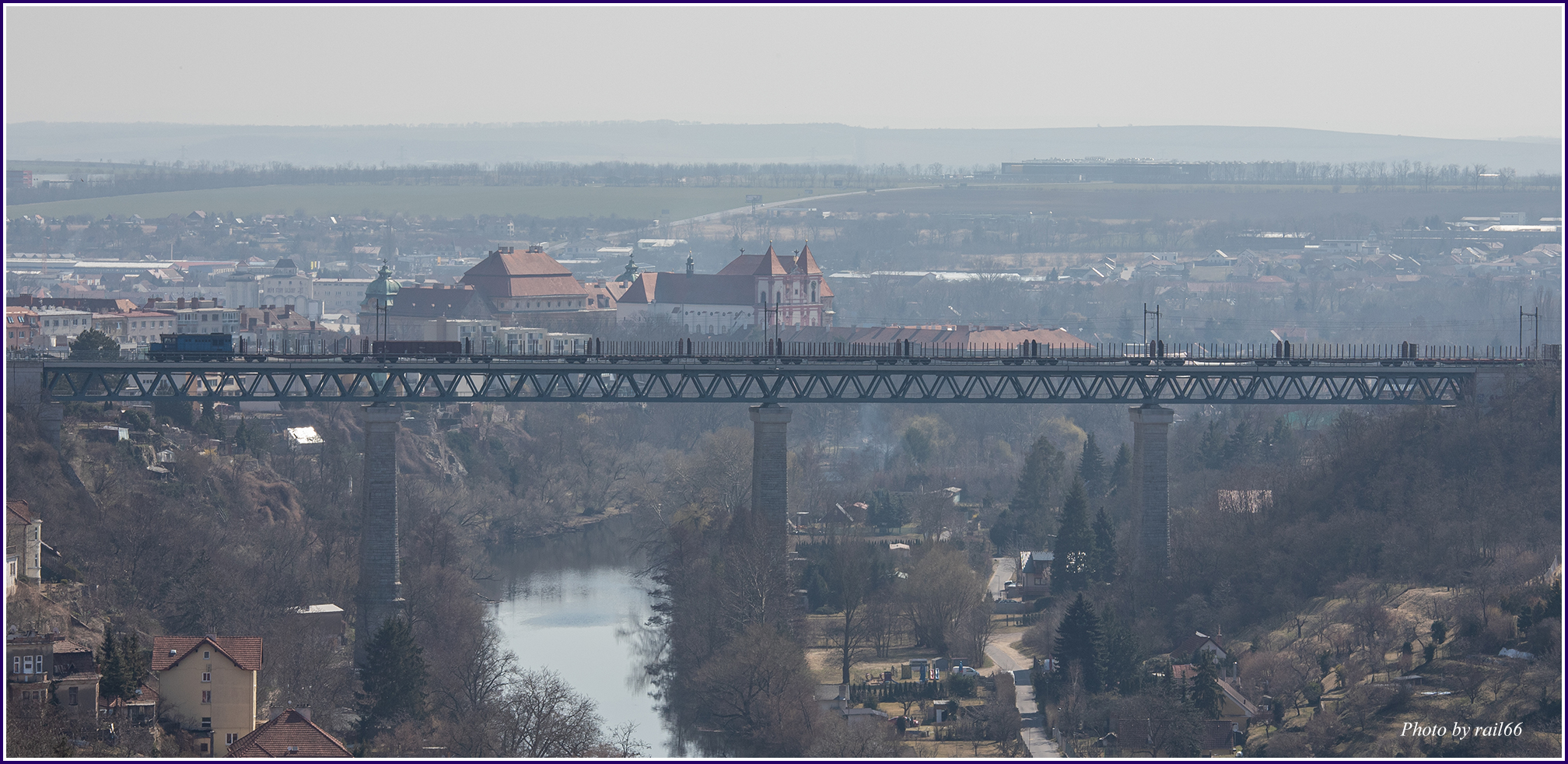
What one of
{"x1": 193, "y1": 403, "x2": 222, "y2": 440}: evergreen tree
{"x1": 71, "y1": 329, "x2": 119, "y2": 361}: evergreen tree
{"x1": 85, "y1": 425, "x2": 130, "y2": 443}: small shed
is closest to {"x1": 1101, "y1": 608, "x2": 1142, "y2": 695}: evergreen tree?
{"x1": 85, "y1": 425, "x2": 130, "y2": 443}: small shed

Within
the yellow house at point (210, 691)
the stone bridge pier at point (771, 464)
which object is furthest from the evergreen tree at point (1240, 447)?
the yellow house at point (210, 691)

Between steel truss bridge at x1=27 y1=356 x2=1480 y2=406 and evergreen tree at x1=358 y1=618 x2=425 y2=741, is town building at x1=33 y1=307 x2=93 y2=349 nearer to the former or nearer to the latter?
steel truss bridge at x1=27 y1=356 x2=1480 y2=406

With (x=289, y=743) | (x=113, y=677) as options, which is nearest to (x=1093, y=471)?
(x=289, y=743)

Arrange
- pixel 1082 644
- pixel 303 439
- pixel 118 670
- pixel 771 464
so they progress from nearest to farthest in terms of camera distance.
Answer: pixel 118 670 < pixel 1082 644 < pixel 771 464 < pixel 303 439

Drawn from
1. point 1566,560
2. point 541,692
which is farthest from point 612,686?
point 1566,560

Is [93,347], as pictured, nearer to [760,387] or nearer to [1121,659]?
[760,387]
